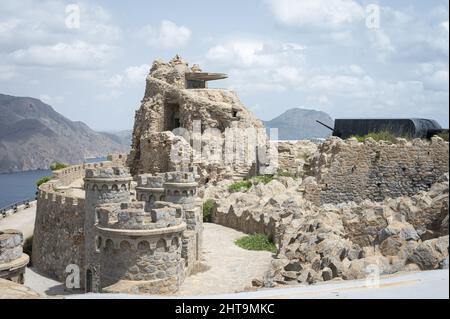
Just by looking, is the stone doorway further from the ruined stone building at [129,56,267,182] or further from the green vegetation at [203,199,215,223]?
the ruined stone building at [129,56,267,182]

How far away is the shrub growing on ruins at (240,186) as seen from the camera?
28406mm

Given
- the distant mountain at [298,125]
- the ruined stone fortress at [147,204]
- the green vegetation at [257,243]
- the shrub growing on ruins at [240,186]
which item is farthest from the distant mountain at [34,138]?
the distant mountain at [298,125]

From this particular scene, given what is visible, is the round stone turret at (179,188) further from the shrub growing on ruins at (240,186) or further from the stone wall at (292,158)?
the stone wall at (292,158)

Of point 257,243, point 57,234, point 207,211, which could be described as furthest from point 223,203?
point 57,234

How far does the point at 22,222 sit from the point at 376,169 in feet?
61.1

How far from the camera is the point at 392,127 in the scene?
2191 cm

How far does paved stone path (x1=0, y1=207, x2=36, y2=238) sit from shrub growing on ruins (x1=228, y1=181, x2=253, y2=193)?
35.1 ft

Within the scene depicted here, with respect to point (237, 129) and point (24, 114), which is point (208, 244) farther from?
point (24, 114)

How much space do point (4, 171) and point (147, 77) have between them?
66.0 ft

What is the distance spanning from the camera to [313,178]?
2072 cm

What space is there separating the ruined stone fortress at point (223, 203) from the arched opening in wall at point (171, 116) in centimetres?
7

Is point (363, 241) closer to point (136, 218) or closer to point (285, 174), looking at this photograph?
point (136, 218)
